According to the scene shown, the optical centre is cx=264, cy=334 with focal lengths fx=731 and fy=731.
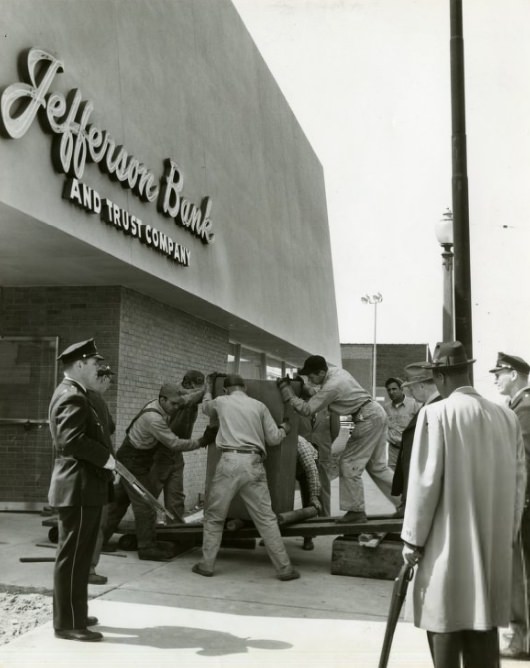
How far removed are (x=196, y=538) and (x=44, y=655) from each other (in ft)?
11.6

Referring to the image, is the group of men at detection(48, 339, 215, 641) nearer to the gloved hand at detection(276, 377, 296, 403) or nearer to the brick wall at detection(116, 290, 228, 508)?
the gloved hand at detection(276, 377, 296, 403)

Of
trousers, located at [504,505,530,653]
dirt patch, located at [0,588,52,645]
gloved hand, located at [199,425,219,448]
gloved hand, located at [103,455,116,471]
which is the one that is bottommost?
dirt patch, located at [0,588,52,645]

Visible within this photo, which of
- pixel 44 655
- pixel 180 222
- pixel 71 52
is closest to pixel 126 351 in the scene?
pixel 180 222

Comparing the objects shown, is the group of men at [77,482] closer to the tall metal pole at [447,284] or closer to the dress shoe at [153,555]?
the dress shoe at [153,555]

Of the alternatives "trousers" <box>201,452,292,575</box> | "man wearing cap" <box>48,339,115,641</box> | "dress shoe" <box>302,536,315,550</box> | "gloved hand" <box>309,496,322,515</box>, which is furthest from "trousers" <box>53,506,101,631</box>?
"dress shoe" <box>302,536,315,550</box>

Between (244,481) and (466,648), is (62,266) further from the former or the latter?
(466,648)

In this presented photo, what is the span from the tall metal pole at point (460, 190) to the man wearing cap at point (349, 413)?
1250mm

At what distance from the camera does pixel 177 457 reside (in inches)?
355

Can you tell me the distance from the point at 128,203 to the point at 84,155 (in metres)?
1.33

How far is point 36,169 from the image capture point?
7.37m

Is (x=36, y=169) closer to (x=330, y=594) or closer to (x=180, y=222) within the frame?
(x=180, y=222)

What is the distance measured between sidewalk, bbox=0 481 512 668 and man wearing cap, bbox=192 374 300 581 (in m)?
0.27

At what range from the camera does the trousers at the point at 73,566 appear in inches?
199

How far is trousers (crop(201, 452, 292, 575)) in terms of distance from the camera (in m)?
7.21
